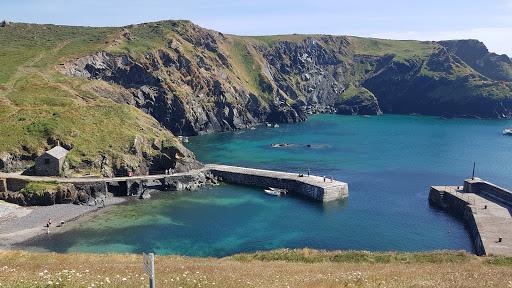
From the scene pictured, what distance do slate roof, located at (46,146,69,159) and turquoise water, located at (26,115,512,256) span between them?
59.7 feet

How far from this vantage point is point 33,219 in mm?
77625

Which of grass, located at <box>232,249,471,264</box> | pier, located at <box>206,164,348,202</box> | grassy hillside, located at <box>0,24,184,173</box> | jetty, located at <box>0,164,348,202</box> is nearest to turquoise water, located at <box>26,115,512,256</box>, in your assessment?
pier, located at <box>206,164,348,202</box>

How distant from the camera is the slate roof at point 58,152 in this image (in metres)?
93.1

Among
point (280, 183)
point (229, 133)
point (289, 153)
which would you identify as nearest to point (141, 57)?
point (229, 133)

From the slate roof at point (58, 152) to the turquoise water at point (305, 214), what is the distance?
18209 mm

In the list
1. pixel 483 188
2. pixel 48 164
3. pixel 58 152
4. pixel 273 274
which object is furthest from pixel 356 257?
pixel 58 152

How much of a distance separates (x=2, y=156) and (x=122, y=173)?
2335 centimetres

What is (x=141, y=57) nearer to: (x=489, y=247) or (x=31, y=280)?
(x=489, y=247)

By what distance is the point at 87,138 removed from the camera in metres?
103

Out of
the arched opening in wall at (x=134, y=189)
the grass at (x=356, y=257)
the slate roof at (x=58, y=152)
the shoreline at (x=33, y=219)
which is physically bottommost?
the shoreline at (x=33, y=219)

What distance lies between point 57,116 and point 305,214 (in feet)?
202

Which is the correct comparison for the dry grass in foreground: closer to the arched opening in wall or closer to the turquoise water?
the turquoise water

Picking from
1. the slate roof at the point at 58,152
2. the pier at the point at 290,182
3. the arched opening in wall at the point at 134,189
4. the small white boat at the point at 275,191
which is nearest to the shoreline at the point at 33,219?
the arched opening in wall at the point at 134,189

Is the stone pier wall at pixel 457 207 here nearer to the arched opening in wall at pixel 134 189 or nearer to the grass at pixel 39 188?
the arched opening in wall at pixel 134 189
